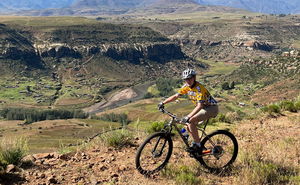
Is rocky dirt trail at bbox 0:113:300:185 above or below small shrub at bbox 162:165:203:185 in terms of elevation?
below

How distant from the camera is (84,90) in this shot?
555 feet

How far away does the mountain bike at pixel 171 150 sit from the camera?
7.59 m

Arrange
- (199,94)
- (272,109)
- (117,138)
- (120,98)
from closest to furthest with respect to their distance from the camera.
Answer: (199,94)
(117,138)
(272,109)
(120,98)

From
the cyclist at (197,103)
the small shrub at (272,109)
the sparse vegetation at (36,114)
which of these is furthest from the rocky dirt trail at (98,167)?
the sparse vegetation at (36,114)

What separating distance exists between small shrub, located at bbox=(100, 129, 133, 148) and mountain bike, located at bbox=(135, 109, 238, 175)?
5.44ft

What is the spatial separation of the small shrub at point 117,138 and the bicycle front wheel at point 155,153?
5.41 ft

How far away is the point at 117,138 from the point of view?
9.62 metres

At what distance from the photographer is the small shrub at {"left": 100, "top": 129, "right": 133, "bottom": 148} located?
9.60m

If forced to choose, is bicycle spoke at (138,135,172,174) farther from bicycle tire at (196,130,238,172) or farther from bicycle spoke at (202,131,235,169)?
bicycle spoke at (202,131,235,169)

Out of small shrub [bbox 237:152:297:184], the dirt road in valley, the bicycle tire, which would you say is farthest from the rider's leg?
the dirt road in valley

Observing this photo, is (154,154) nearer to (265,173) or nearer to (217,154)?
(217,154)

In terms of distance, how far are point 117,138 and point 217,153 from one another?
129 inches

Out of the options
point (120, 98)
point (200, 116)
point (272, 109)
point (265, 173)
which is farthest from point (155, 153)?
point (120, 98)

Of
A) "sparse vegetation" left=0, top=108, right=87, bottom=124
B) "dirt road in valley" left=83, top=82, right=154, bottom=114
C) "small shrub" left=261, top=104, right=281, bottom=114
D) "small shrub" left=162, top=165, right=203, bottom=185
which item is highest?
"small shrub" left=162, top=165, right=203, bottom=185
